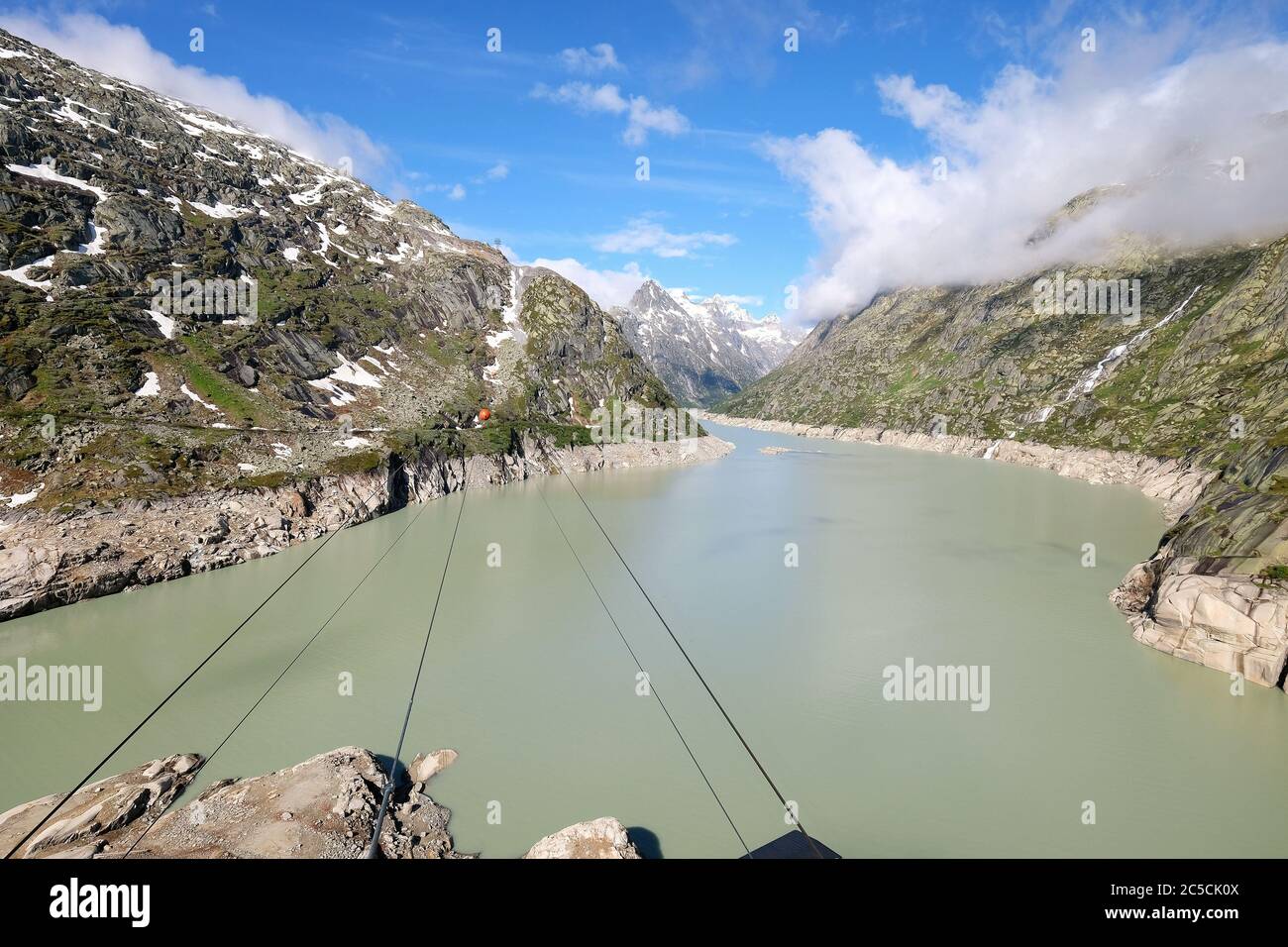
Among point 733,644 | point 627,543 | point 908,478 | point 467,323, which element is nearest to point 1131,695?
point 733,644

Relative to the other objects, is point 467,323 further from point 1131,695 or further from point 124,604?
point 1131,695

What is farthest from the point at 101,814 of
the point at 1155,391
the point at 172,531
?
the point at 1155,391

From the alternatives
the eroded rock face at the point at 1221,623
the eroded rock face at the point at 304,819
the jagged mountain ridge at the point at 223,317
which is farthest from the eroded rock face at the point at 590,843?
the jagged mountain ridge at the point at 223,317

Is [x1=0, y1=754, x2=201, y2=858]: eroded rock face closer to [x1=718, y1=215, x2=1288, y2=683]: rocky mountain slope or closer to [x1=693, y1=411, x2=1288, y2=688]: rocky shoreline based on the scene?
[x1=693, y1=411, x2=1288, y2=688]: rocky shoreline

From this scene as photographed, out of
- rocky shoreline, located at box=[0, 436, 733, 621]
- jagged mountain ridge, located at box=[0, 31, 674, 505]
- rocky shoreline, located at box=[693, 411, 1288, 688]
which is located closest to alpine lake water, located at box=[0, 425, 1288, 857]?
rocky shoreline, located at box=[693, 411, 1288, 688]

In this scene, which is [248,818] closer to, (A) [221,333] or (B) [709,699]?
(B) [709,699]

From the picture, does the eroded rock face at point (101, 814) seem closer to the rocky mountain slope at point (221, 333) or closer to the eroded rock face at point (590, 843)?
the eroded rock face at point (590, 843)
